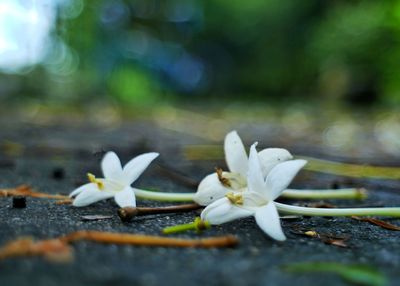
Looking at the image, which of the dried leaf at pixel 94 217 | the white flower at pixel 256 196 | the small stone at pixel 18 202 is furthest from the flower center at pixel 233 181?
the small stone at pixel 18 202

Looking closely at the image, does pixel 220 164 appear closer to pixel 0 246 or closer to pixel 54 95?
pixel 0 246

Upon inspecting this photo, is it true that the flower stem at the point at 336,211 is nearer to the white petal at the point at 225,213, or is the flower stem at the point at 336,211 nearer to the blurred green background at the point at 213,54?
the white petal at the point at 225,213

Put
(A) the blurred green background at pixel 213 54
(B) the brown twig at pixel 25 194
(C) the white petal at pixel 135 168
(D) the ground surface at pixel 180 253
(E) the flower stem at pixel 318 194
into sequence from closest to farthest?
(D) the ground surface at pixel 180 253 < (C) the white petal at pixel 135 168 < (E) the flower stem at pixel 318 194 < (B) the brown twig at pixel 25 194 < (A) the blurred green background at pixel 213 54

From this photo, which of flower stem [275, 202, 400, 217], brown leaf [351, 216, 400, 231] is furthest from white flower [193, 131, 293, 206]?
brown leaf [351, 216, 400, 231]

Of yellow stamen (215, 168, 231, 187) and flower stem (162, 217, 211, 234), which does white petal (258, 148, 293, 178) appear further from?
flower stem (162, 217, 211, 234)

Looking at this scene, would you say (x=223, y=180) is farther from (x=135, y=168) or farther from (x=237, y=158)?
(x=135, y=168)

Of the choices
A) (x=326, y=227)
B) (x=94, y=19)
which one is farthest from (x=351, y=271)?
(x=94, y=19)

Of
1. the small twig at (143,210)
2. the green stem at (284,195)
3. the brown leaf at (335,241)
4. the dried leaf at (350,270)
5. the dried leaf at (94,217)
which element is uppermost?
the green stem at (284,195)
